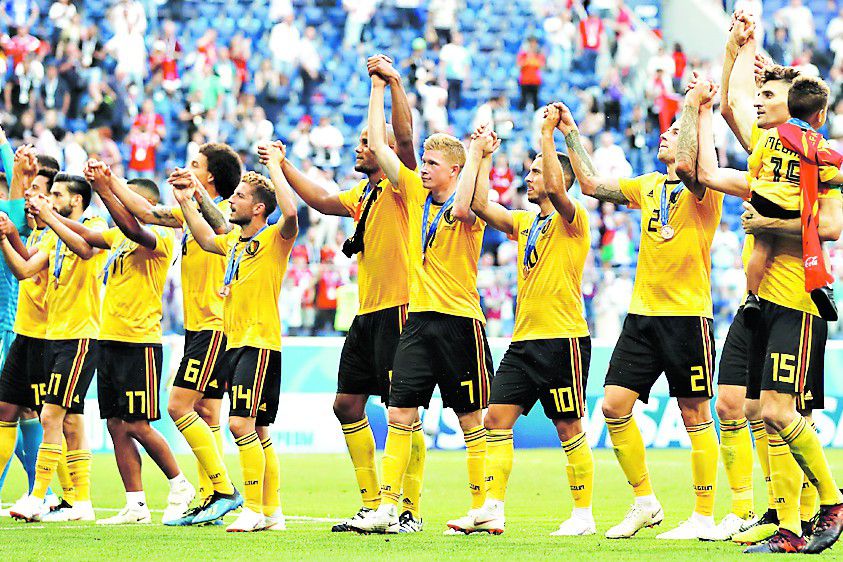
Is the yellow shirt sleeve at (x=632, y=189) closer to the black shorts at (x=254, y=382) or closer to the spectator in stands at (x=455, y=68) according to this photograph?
the black shorts at (x=254, y=382)

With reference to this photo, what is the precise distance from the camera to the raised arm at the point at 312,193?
9836 mm

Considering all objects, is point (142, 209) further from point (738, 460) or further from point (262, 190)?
point (738, 460)

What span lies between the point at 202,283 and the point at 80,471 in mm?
1753

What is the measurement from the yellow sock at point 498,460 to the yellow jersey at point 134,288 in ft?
9.53

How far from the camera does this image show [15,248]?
36.4 ft

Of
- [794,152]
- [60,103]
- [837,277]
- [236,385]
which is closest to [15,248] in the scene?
[236,385]

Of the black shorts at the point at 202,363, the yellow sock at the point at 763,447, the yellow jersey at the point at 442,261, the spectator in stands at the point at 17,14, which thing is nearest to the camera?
Result: the yellow sock at the point at 763,447

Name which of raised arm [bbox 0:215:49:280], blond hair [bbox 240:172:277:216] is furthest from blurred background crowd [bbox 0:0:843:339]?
blond hair [bbox 240:172:277:216]

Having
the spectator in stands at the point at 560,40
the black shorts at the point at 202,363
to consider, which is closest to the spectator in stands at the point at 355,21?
the spectator in stands at the point at 560,40

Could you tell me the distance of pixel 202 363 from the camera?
34.4 feet

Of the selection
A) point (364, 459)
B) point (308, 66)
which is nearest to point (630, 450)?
point (364, 459)

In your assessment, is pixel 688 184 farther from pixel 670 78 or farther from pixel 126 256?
pixel 670 78

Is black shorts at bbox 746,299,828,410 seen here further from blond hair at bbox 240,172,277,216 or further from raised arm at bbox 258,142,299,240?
blond hair at bbox 240,172,277,216

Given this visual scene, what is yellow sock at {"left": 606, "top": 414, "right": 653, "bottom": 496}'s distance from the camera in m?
9.20
